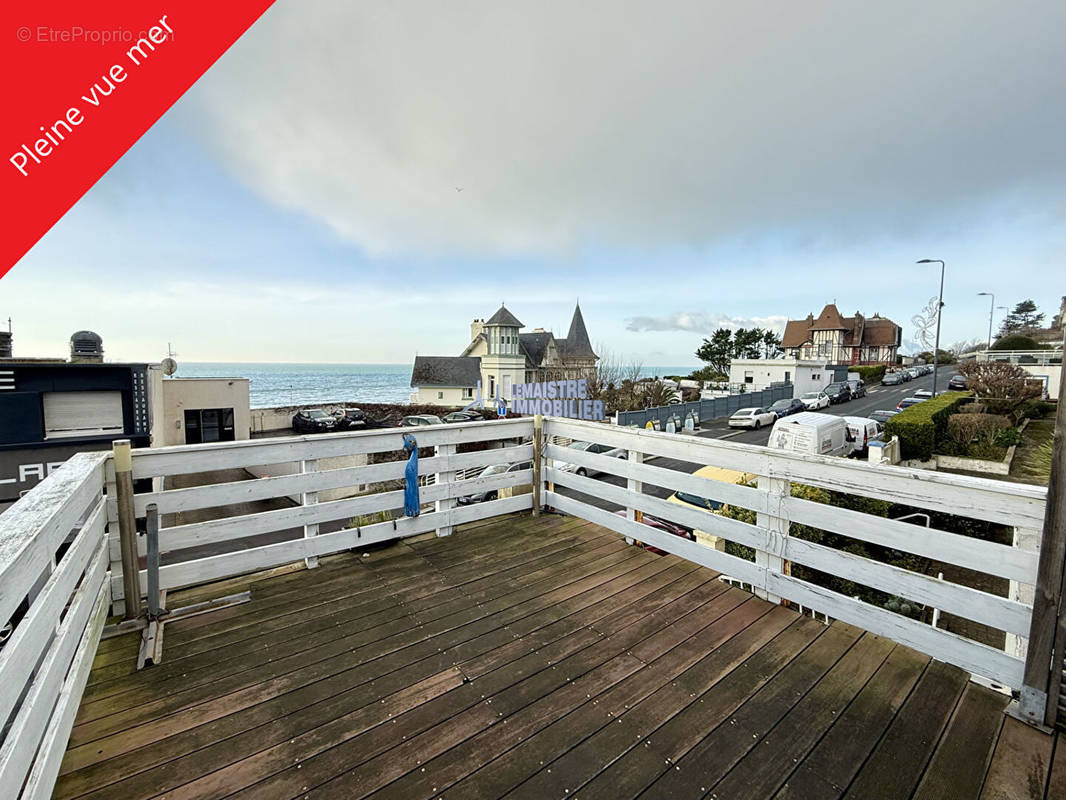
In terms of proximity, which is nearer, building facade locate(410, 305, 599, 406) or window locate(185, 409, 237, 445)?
window locate(185, 409, 237, 445)

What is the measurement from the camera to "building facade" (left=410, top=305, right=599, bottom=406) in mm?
35094

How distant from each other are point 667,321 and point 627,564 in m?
82.0

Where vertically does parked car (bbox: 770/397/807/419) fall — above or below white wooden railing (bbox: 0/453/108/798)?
below

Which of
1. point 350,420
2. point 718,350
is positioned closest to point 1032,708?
point 350,420

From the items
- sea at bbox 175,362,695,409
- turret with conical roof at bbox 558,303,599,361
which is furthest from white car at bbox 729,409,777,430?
turret with conical roof at bbox 558,303,599,361

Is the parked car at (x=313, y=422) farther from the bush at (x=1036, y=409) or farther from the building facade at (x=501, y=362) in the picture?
the bush at (x=1036, y=409)

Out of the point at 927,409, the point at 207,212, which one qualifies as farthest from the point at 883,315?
the point at 207,212

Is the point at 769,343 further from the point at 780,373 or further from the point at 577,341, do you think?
the point at 577,341

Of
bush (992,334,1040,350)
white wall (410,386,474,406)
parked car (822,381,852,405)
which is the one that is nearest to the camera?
parked car (822,381,852,405)

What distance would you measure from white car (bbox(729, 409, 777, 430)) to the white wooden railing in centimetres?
2639

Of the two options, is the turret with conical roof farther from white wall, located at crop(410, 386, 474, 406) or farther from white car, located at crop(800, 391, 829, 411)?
white car, located at crop(800, 391, 829, 411)

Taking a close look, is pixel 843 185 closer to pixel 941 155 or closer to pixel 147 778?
pixel 941 155

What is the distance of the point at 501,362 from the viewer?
35156mm

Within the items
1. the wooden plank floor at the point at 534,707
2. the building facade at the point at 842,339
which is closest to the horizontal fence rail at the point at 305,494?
the wooden plank floor at the point at 534,707
